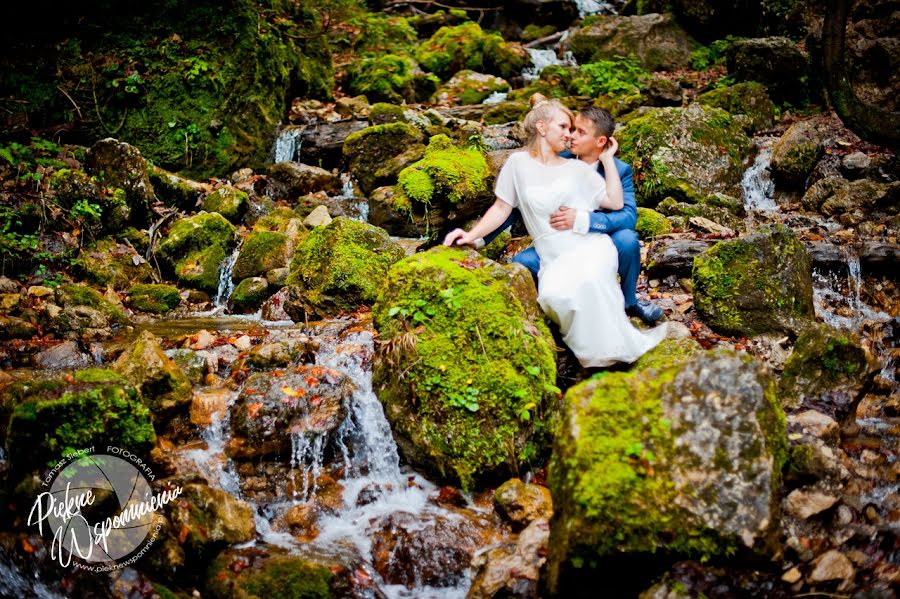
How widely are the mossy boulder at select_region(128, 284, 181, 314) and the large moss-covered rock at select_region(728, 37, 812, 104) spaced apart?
1344 cm

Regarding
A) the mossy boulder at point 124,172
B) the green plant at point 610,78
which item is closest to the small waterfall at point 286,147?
the mossy boulder at point 124,172

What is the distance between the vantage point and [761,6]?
16906 mm

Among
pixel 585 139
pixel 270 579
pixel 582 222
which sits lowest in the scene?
pixel 270 579

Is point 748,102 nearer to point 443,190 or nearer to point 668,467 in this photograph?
point 443,190

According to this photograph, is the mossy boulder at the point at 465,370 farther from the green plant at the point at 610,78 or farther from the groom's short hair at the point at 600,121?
the green plant at the point at 610,78

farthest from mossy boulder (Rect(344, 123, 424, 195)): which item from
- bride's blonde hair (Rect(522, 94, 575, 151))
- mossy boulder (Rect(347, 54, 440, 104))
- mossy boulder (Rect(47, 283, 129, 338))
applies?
bride's blonde hair (Rect(522, 94, 575, 151))

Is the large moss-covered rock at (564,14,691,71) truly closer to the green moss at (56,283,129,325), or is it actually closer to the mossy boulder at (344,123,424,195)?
the mossy boulder at (344,123,424,195)

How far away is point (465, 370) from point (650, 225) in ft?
16.6

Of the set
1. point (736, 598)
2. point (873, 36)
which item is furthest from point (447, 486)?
point (873, 36)

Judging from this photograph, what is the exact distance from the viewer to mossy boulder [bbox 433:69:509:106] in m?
15.7

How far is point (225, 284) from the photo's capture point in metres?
8.43

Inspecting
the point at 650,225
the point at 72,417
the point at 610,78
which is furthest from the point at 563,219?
the point at 610,78

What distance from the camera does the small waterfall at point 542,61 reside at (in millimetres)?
17875
